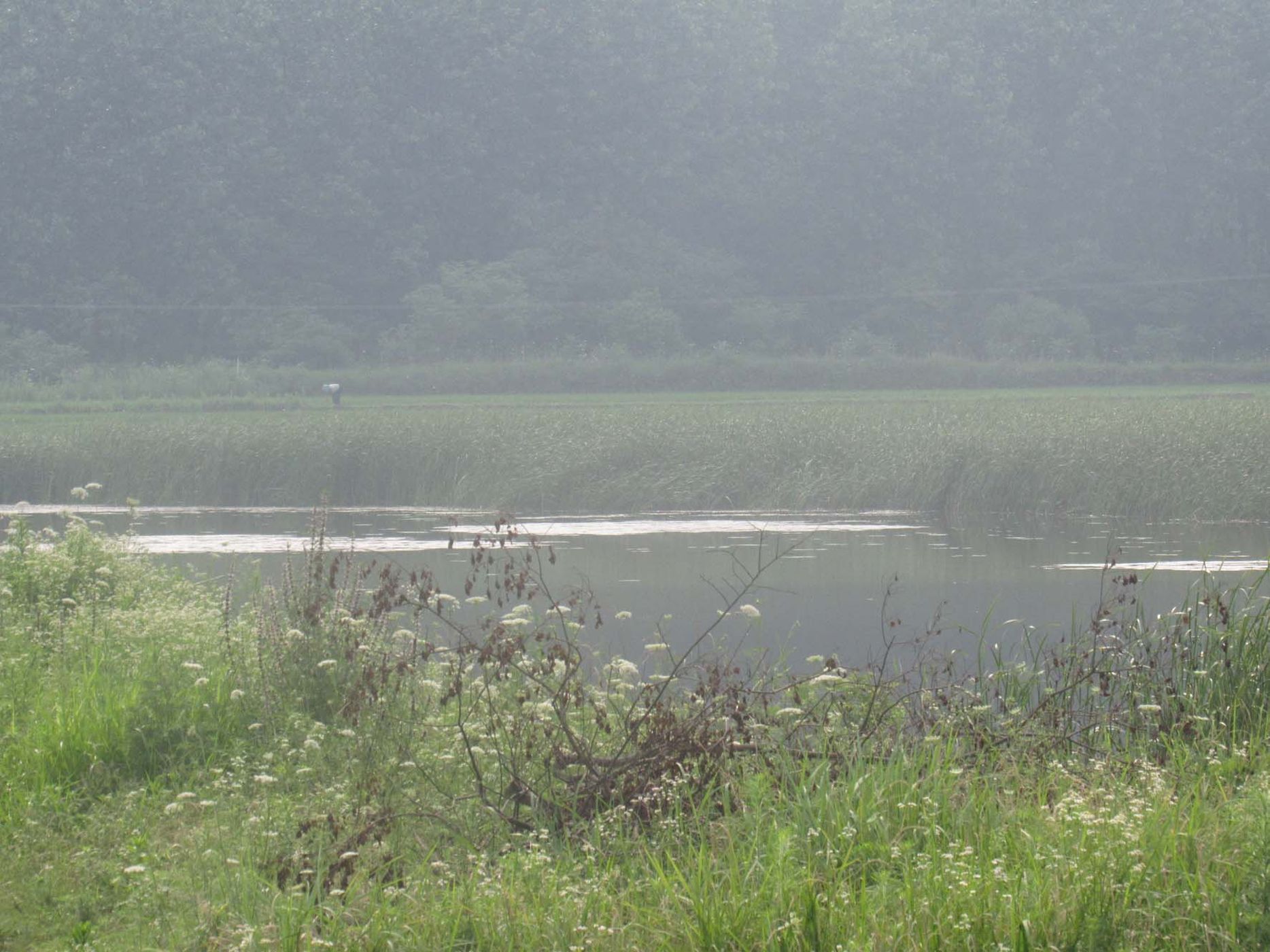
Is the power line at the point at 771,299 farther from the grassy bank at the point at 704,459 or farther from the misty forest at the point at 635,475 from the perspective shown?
the grassy bank at the point at 704,459

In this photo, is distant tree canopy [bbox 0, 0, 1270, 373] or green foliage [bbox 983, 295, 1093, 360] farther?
distant tree canopy [bbox 0, 0, 1270, 373]

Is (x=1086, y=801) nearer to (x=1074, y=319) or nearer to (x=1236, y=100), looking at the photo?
(x=1074, y=319)

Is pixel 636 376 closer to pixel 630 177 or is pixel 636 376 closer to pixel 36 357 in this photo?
pixel 630 177

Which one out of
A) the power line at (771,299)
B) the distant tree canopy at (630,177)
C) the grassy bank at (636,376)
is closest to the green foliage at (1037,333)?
the distant tree canopy at (630,177)

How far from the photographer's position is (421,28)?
46906mm

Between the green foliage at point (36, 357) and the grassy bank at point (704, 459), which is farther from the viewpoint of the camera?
the green foliage at point (36, 357)

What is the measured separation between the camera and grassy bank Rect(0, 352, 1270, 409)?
37.1 m

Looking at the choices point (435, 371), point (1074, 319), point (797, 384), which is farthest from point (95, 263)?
point (1074, 319)

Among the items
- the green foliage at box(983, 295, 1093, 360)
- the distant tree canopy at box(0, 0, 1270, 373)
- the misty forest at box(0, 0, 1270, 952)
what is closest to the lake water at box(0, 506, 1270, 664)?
the misty forest at box(0, 0, 1270, 952)

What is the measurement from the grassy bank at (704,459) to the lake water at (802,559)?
574mm

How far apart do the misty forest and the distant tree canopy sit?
0.14 metres

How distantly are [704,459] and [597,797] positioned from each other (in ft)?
53.8

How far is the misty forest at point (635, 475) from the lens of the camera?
505 cm

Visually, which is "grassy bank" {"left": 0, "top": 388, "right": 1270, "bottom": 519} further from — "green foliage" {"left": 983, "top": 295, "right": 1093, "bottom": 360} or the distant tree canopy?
the distant tree canopy
